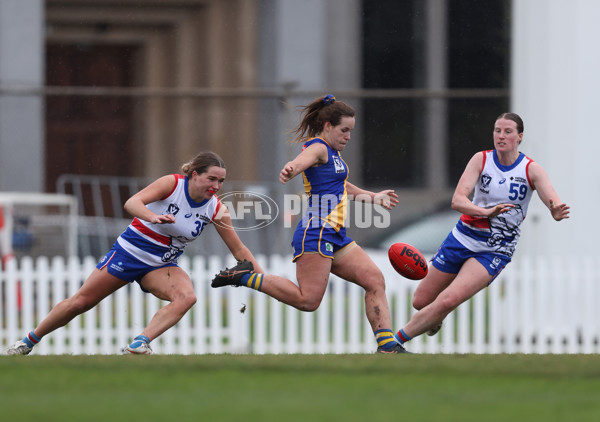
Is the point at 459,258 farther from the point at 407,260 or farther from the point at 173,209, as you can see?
the point at 173,209

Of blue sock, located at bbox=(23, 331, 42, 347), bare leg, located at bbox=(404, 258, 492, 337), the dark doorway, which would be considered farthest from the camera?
the dark doorway

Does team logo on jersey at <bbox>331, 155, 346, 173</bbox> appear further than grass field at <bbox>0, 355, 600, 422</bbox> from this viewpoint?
Yes

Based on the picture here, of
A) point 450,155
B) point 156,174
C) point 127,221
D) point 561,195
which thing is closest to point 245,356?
point 561,195

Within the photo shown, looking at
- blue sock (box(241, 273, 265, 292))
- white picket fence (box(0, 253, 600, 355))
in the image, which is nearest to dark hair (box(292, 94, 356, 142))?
blue sock (box(241, 273, 265, 292))

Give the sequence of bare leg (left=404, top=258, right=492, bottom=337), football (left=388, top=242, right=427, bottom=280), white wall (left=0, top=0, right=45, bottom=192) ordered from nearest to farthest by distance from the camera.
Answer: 1. bare leg (left=404, top=258, right=492, bottom=337)
2. football (left=388, top=242, right=427, bottom=280)
3. white wall (left=0, top=0, right=45, bottom=192)

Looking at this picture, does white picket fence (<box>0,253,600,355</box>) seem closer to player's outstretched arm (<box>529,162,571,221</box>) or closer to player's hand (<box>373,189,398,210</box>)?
player's hand (<box>373,189,398,210</box>)

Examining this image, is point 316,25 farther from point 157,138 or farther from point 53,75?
point 53,75

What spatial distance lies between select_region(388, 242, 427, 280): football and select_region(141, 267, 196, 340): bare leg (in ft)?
4.66

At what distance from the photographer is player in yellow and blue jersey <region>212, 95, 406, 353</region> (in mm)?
7074

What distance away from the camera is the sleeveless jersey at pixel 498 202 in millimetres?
7191

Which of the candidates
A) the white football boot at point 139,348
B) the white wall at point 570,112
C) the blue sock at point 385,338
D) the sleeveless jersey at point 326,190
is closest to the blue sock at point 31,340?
the white football boot at point 139,348

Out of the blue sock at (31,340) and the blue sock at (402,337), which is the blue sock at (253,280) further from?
the blue sock at (31,340)

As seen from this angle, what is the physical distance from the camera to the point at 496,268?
735cm

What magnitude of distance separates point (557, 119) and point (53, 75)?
924cm
